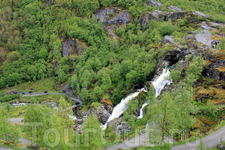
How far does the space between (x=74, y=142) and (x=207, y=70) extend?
40.4 m

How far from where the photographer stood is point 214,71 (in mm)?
45156

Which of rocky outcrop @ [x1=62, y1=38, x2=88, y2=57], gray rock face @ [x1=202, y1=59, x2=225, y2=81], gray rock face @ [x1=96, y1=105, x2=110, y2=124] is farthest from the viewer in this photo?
rocky outcrop @ [x1=62, y1=38, x2=88, y2=57]

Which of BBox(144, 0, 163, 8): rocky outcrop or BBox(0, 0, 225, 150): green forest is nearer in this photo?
BBox(0, 0, 225, 150): green forest

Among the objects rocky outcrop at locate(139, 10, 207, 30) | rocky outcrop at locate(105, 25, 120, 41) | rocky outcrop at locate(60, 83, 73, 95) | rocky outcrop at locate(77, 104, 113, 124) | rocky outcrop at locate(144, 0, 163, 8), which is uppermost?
rocky outcrop at locate(144, 0, 163, 8)

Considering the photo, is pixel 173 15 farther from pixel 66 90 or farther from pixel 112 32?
pixel 66 90

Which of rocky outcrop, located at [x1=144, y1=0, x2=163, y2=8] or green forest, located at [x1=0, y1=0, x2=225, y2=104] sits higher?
rocky outcrop, located at [x1=144, y1=0, x2=163, y2=8]

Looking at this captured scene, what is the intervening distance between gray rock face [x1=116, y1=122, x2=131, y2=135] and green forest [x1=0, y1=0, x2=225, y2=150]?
1025mm

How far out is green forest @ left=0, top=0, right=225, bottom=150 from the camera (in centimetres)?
3123

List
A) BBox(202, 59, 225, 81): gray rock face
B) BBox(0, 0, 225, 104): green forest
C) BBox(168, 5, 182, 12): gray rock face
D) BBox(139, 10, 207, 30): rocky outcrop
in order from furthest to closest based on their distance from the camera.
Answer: BBox(168, 5, 182, 12): gray rock face < BBox(139, 10, 207, 30): rocky outcrop < BBox(0, 0, 225, 104): green forest < BBox(202, 59, 225, 81): gray rock face

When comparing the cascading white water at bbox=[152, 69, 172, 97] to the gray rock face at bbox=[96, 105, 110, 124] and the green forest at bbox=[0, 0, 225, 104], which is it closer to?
the green forest at bbox=[0, 0, 225, 104]

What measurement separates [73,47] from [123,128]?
96127 millimetres

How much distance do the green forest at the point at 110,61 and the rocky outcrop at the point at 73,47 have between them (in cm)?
75

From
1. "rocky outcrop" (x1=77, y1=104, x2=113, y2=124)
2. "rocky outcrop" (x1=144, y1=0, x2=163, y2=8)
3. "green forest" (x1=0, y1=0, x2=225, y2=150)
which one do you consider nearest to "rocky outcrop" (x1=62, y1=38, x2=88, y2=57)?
"green forest" (x1=0, y1=0, x2=225, y2=150)

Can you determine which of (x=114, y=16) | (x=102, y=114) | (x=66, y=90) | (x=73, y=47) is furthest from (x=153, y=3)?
(x=102, y=114)
